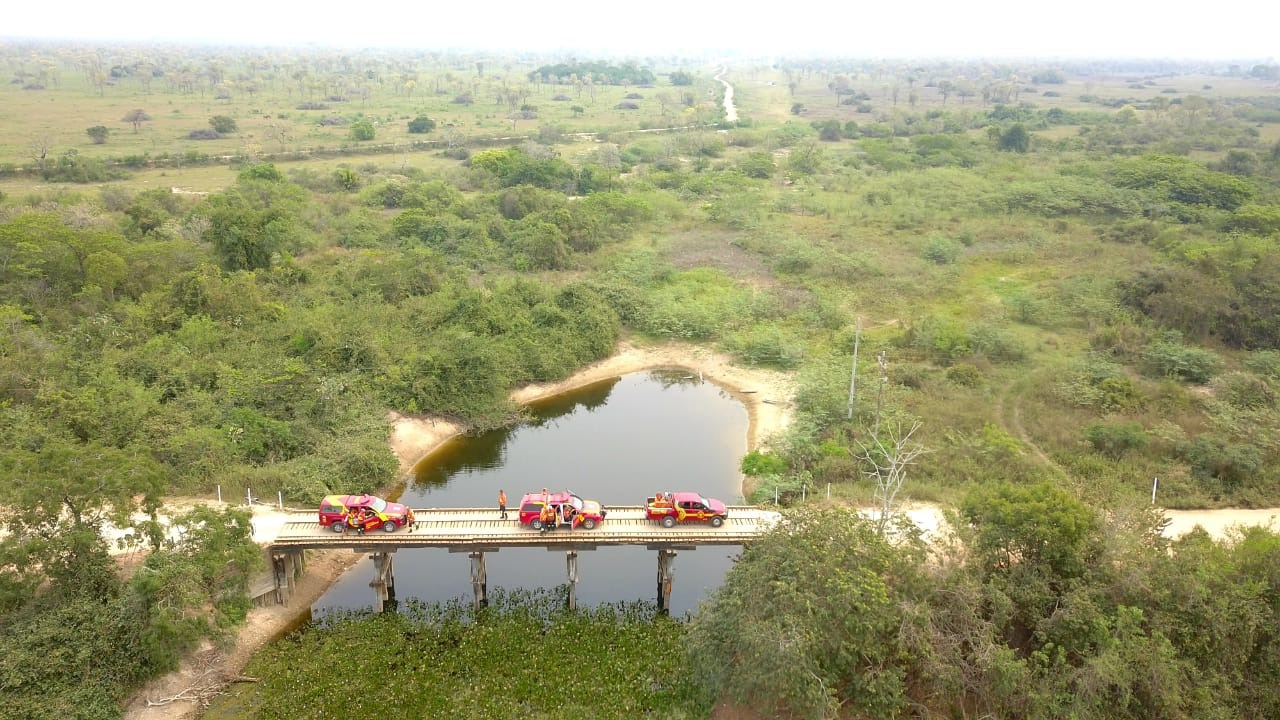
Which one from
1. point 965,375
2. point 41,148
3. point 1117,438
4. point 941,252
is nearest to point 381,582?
point 1117,438

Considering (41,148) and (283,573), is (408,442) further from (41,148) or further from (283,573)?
(41,148)

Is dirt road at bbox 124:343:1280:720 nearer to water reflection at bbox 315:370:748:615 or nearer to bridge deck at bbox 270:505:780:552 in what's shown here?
water reflection at bbox 315:370:748:615

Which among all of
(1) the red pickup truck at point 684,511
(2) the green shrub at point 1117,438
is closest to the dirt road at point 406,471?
(2) the green shrub at point 1117,438

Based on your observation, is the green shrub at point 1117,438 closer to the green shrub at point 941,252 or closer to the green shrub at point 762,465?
the green shrub at point 762,465

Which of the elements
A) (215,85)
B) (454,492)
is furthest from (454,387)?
(215,85)

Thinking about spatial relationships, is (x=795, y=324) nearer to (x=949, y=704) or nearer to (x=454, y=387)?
(x=454, y=387)
